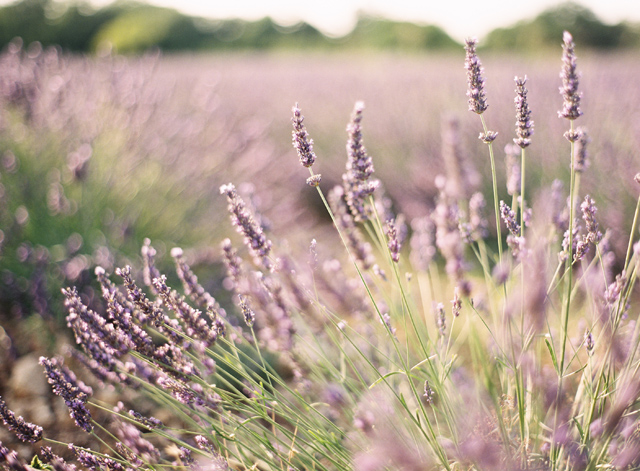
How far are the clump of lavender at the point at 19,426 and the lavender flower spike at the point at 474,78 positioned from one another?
112 centimetres

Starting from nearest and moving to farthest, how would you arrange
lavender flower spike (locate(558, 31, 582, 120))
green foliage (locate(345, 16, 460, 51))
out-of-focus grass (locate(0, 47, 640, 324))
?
lavender flower spike (locate(558, 31, 582, 120))
out-of-focus grass (locate(0, 47, 640, 324))
green foliage (locate(345, 16, 460, 51))

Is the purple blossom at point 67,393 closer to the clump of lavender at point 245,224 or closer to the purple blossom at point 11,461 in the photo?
the purple blossom at point 11,461

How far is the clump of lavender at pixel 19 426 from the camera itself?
3.27 ft

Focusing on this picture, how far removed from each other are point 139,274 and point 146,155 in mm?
1189

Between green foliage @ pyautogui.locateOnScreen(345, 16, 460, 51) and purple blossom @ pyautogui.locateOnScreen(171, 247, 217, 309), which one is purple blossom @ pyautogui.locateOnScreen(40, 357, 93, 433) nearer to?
purple blossom @ pyautogui.locateOnScreen(171, 247, 217, 309)

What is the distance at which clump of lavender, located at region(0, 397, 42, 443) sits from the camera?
100 centimetres

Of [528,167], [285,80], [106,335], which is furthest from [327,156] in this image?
[106,335]

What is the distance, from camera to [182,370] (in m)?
1.04

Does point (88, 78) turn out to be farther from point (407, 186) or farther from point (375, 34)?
point (375, 34)

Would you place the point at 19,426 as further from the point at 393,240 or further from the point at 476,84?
the point at 476,84

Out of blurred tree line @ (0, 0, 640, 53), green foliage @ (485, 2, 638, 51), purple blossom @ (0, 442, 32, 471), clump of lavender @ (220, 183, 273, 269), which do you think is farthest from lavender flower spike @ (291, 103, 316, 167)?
green foliage @ (485, 2, 638, 51)

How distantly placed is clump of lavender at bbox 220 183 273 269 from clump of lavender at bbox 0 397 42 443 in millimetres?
593

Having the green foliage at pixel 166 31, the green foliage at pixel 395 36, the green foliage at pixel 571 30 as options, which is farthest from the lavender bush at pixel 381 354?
the green foliage at pixel 395 36

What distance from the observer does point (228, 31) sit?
25797mm
